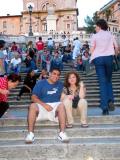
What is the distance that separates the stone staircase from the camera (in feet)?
27.0

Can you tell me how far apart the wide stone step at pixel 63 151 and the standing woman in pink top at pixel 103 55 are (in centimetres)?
197

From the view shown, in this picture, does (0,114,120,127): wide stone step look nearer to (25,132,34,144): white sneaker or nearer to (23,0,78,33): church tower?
(25,132,34,144): white sneaker

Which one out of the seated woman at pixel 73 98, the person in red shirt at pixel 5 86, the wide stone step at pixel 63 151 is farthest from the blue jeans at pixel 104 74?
the wide stone step at pixel 63 151

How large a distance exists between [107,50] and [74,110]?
156 centimetres

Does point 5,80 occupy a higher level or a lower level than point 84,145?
higher

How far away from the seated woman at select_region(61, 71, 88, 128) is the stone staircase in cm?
20

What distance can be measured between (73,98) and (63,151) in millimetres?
1456

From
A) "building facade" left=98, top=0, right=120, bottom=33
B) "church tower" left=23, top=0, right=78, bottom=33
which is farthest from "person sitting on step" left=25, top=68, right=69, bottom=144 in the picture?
"building facade" left=98, top=0, right=120, bottom=33

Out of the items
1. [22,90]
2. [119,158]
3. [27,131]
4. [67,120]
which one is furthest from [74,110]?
[22,90]

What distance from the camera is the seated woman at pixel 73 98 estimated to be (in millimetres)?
9234

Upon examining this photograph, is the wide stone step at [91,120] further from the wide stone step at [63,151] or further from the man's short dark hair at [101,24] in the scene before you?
the man's short dark hair at [101,24]

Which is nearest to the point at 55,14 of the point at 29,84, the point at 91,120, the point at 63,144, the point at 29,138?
the point at 29,84

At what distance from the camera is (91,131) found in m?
9.02

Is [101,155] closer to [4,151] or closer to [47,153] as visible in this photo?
[47,153]
